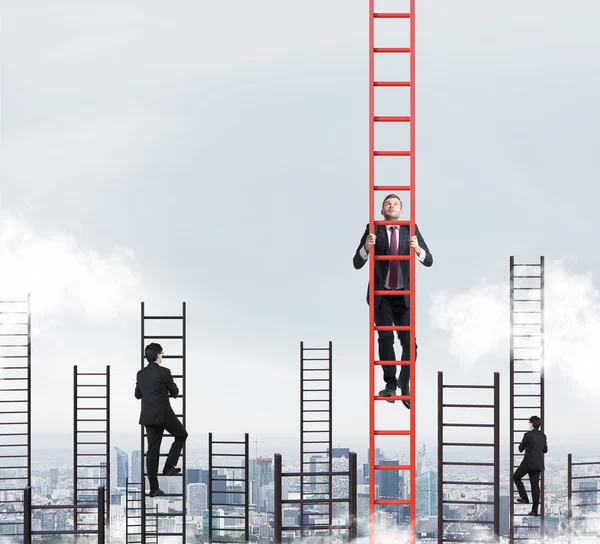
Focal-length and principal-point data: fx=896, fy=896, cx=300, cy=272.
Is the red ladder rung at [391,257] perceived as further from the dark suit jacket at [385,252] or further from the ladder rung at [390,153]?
the ladder rung at [390,153]

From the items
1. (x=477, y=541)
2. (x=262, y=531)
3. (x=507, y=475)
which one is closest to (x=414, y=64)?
(x=477, y=541)

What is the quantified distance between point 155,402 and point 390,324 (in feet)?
9.46

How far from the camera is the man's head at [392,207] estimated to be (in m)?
5.50

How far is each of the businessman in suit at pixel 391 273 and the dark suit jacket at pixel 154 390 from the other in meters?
2.67

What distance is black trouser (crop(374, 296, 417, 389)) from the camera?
5.57 meters

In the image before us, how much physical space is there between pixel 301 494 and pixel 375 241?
6.02 m

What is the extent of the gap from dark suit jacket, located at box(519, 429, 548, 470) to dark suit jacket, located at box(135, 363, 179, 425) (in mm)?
3974

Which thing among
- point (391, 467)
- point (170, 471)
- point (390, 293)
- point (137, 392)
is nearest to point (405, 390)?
point (391, 467)

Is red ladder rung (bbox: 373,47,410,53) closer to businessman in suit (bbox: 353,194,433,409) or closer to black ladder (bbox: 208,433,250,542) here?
businessman in suit (bbox: 353,194,433,409)

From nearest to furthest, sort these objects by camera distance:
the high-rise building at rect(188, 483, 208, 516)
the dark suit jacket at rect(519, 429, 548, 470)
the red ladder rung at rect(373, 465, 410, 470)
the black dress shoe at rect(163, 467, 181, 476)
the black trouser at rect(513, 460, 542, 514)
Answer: the red ladder rung at rect(373, 465, 410, 470) → the black dress shoe at rect(163, 467, 181, 476) → the dark suit jacket at rect(519, 429, 548, 470) → the black trouser at rect(513, 460, 542, 514) → the high-rise building at rect(188, 483, 208, 516)

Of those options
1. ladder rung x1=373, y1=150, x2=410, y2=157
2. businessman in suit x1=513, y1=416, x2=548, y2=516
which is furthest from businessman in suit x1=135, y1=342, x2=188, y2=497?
businessman in suit x1=513, y1=416, x2=548, y2=516

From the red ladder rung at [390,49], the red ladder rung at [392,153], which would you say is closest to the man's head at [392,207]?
the red ladder rung at [392,153]

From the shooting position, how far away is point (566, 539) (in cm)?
995

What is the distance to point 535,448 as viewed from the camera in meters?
9.47
